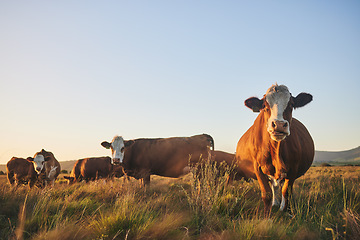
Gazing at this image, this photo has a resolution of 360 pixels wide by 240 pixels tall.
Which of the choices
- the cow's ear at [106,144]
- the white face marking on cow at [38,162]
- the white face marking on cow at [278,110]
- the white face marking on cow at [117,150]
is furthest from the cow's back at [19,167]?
the white face marking on cow at [278,110]

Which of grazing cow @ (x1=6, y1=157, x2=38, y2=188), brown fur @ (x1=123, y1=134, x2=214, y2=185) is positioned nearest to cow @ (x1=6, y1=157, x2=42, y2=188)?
grazing cow @ (x1=6, y1=157, x2=38, y2=188)

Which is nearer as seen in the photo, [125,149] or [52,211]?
[52,211]

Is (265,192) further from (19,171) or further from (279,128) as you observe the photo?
(19,171)

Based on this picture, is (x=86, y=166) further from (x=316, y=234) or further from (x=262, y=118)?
(x=316, y=234)

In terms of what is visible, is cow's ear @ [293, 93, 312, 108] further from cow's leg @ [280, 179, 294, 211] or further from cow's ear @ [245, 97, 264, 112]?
cow's leg @ [280, 179, 294, 211]

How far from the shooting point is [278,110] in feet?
14.7

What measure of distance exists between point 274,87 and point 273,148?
115cm

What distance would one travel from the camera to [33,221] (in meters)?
3.69

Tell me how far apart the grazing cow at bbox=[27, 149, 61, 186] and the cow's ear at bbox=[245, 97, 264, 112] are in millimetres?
10431

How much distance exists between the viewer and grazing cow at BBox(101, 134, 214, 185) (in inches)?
380

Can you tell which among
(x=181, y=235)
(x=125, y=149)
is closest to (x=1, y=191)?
(x=181, y=235)

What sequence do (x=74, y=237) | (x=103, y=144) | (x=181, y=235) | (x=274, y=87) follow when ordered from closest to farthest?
(x=74, y=237) → (x=181, y=235) → (x=274, y=87) → (x=103, y=144)

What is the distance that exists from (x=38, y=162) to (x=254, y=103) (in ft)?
37.9

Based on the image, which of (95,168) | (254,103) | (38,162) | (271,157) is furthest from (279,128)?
(95,168)
